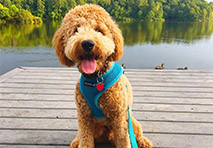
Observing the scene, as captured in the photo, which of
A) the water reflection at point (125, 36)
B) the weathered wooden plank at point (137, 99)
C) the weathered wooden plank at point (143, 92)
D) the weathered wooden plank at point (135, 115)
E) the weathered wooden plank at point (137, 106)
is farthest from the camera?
the water reflection at point (125, 36)

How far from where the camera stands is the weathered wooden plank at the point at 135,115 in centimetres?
221

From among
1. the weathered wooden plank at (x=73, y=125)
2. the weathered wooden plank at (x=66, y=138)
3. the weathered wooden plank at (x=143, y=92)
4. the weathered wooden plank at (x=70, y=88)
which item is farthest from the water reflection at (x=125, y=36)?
the weathered wooden plank at (x=66, y=138)

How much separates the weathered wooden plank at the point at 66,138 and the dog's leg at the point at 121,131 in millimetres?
428

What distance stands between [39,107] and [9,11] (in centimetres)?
3806

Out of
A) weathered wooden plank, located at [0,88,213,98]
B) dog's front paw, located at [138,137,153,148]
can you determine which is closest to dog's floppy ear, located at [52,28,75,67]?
dog's front paw, located at [138,137,153,148]

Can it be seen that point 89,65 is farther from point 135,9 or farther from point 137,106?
point 135,9

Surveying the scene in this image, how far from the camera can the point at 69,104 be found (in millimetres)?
2543

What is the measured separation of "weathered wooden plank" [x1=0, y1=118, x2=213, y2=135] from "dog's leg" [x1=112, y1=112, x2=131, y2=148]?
0.54 meters

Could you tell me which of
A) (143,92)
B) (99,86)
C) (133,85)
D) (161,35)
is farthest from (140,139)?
(161,35)

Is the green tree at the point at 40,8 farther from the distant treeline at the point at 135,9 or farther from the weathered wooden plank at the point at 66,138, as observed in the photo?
the weathered wooden plank at the point at 66,138

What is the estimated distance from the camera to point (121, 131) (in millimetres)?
1513

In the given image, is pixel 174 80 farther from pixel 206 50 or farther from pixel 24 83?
pixel 206 50

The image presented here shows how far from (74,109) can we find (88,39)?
142 centimetres

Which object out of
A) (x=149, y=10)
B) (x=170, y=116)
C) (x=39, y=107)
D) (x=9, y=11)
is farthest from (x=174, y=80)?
(x=149, y=10)
